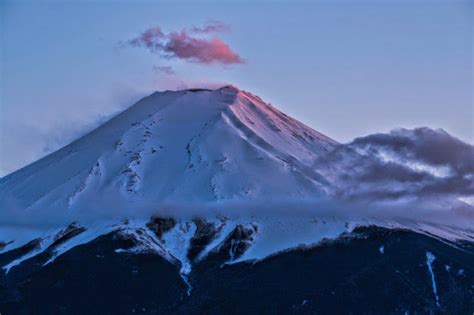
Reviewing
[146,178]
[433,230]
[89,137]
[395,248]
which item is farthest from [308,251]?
[89,137]

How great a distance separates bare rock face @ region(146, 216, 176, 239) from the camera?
144375mm

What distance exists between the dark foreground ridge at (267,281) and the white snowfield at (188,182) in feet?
8.47

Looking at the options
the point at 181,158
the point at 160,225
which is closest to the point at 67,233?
the point at 160,225

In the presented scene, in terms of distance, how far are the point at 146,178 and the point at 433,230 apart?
34.3 meters

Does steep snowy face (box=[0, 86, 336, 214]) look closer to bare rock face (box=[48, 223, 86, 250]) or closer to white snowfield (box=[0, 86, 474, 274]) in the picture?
white snowfield (box=[0, 86, 474, 274])

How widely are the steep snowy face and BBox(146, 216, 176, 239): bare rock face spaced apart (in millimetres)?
4096

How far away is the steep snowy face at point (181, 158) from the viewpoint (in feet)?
503

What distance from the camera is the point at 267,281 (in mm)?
131000

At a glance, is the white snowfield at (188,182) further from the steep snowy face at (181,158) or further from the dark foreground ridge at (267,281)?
the dark foreground ridge at (267,281)

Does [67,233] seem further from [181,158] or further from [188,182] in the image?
[181,158]

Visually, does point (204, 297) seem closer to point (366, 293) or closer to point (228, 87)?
point (366, 293)

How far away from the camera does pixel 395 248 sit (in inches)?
5399

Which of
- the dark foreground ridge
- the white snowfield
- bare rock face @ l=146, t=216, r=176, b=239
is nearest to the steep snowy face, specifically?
the white snowfield

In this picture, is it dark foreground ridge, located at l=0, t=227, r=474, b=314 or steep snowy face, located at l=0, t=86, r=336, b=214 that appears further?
steep snowy face, located at l=0, t=86, r=336, b=214
